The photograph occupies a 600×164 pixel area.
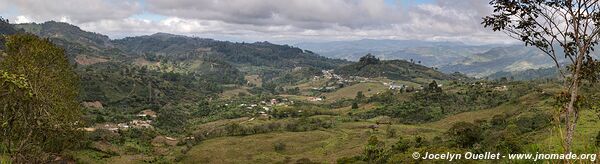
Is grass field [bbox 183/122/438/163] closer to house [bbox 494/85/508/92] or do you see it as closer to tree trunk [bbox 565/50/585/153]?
house [bbox 494/85/508/92]

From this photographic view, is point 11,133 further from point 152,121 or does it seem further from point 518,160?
point 152,121

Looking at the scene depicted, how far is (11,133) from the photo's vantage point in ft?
50.0

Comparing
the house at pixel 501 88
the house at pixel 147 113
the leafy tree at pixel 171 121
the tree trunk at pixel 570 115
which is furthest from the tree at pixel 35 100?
the house at pixel 501 88

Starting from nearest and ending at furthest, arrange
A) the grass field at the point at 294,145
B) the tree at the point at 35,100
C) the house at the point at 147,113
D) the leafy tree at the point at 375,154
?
the tree at the point at 35,100, the leafy tree at the point at 375,154, the grass field at the point at 294,145, the house at the point at 147,113

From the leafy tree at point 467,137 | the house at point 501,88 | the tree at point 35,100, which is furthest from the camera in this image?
the house at point 501,88

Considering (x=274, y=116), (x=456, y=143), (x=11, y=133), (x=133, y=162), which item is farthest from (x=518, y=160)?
(x=274, y=116)

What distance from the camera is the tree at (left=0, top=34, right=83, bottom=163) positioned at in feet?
48.9

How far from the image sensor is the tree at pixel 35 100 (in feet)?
48.9

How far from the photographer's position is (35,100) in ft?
50.8

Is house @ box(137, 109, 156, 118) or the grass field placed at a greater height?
the grass field

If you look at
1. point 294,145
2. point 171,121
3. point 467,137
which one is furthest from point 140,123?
point 467,137

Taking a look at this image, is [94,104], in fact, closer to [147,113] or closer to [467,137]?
[147,113]

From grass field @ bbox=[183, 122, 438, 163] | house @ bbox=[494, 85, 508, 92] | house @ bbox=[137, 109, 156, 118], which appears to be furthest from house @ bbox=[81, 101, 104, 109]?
house @ bbox=[494, 85, 508, 92]

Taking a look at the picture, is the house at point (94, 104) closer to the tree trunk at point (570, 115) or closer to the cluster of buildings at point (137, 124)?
the cluster of buildings at point (137, 124)
